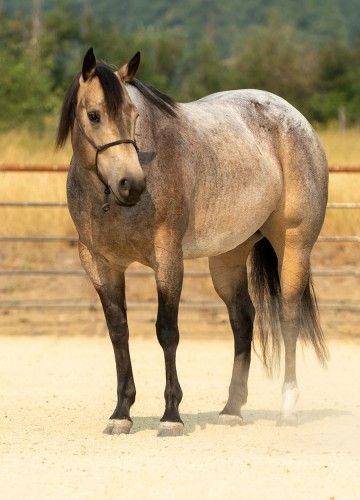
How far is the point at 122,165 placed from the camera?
16.5ft

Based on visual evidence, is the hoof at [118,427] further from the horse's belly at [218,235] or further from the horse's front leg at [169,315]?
the horse's belly at [218,235]

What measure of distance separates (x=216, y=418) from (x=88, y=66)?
2.01 m

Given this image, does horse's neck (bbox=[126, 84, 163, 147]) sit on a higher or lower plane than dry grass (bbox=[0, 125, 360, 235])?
higher

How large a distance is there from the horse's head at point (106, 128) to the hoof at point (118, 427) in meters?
1.13

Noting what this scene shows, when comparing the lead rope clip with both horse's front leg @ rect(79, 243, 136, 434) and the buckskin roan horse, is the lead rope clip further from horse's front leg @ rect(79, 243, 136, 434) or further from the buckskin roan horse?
horse's front leg @ rect(79, 243, 136, 434)

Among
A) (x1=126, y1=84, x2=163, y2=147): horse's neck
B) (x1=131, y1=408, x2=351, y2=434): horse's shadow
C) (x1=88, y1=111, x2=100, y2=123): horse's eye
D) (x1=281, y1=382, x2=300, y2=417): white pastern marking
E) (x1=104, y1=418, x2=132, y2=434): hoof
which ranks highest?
(x1=88, y1=111, x2=100, y2=123): horse's eye

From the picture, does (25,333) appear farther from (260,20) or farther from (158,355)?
(260,20)

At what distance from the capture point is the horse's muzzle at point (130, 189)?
4.98 meters

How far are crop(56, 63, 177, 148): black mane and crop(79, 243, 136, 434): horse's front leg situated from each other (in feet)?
1.88

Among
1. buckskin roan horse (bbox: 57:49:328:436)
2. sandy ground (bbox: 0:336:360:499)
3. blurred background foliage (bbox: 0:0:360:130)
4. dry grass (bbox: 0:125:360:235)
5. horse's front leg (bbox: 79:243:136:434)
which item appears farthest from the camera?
blurred background foliage (bbox: 0:0:360:130)

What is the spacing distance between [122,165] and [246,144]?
1028 mm

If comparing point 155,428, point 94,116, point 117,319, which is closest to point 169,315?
point 117,319

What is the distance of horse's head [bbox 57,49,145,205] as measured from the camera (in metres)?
5.02

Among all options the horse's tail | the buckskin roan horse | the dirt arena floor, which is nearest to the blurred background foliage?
the dirt arena floor
